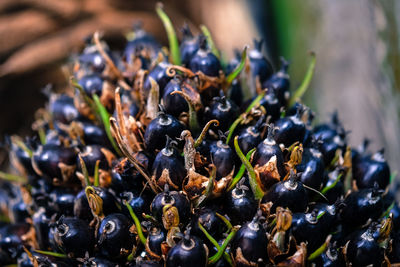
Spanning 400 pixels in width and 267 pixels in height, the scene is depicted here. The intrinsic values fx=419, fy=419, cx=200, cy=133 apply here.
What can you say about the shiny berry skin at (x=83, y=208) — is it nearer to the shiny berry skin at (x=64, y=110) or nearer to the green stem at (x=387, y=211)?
the shiny berry skin at (x=64, y=110)

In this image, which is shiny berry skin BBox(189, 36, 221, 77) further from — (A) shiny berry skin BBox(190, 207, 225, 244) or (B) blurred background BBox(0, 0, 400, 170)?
(B) blurred background BBox(0, 0, 400, 170)

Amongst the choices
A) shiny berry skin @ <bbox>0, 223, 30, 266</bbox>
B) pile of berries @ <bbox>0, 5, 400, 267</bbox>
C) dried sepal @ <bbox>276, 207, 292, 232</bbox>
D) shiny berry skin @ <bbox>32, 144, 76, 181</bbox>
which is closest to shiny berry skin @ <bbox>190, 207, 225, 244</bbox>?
pile of berries @ <bbox>0, 5, 400, 267</bbox>

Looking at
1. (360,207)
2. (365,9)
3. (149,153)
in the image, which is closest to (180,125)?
(149,153)

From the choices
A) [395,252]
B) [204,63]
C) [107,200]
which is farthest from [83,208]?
[395,252]

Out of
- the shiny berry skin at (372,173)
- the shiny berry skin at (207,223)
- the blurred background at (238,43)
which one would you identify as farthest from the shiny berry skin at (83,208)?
the blurred background at (238,43)

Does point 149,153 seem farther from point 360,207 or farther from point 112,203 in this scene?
point 360,207
